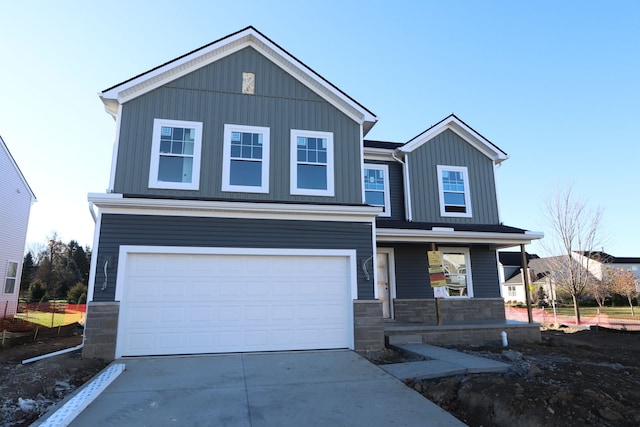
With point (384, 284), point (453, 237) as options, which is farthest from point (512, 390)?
point (384, 284)

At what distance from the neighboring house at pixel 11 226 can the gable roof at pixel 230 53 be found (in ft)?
36.8

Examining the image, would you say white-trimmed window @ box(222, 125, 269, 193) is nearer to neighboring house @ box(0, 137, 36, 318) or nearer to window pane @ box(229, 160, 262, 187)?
window pane @ box(229, 160, 262, 187)

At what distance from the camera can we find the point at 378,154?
13164 millimetres

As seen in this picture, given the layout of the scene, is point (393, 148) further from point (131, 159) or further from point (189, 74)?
point (131, 159)

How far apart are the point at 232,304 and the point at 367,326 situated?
306 cm

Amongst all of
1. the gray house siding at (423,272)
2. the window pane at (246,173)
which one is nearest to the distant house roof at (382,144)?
the gray house siding at (423,272)

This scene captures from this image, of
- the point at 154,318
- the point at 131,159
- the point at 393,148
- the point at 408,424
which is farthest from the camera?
the point at 393,148

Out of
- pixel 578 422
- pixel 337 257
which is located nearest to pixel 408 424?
pixel 578 422

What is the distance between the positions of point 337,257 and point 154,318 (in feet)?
13.7

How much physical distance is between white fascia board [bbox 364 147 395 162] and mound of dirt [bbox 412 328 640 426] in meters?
7.04

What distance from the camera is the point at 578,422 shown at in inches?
170

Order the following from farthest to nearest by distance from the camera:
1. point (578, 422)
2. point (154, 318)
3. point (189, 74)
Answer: point (189, 74)
point (154, 318)
point (578, 422)

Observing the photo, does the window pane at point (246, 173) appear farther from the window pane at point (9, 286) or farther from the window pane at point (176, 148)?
the window pane at point (9, 286)

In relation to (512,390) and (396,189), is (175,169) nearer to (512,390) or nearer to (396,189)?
(396,189)
